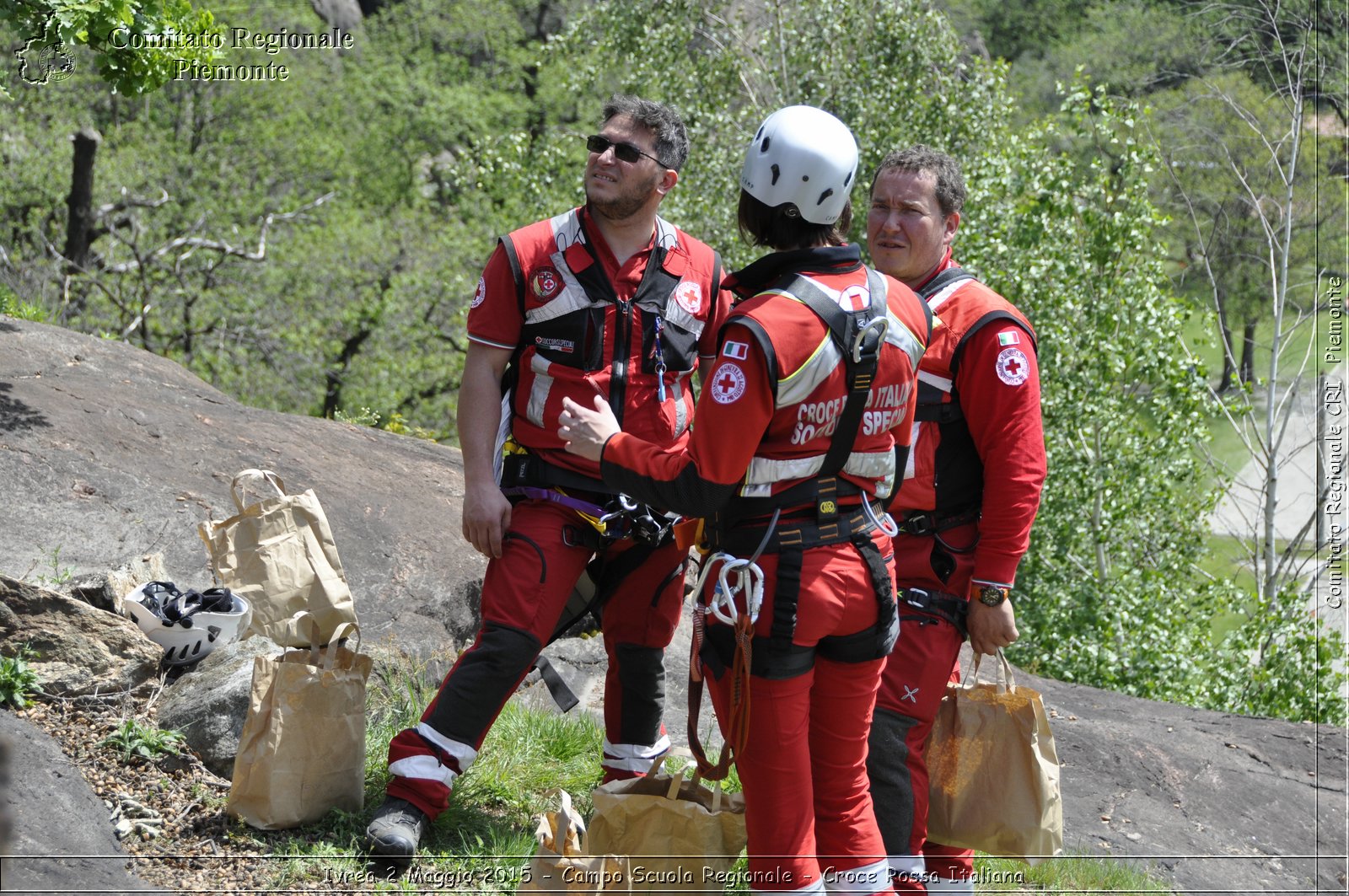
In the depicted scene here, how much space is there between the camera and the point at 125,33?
18.8ft

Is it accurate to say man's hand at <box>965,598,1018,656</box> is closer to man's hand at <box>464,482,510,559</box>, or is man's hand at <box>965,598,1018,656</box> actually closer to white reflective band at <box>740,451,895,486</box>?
white reflective band at <box>740,451,895,486</box>

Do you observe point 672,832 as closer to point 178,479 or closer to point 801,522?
point 801,522

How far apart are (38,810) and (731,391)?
226 cm

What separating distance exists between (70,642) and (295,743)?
3.87ft

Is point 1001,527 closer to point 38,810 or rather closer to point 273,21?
point 38,810

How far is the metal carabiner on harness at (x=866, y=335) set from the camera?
3021 mm

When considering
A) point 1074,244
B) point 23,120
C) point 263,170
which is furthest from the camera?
point 263,170

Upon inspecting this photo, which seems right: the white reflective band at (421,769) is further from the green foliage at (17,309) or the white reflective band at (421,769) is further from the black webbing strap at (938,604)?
the green foliage at (17,309)

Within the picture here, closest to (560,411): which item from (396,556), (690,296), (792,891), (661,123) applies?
(690,296)

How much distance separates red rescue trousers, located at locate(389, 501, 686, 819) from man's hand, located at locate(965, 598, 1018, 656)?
1.03m

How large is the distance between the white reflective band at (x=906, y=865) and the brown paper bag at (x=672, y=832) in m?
0.54

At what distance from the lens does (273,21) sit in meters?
31.4

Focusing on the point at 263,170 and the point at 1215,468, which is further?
the point at 263,170

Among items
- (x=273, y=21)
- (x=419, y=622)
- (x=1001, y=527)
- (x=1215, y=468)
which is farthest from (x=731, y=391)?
(x=273, y=21)
